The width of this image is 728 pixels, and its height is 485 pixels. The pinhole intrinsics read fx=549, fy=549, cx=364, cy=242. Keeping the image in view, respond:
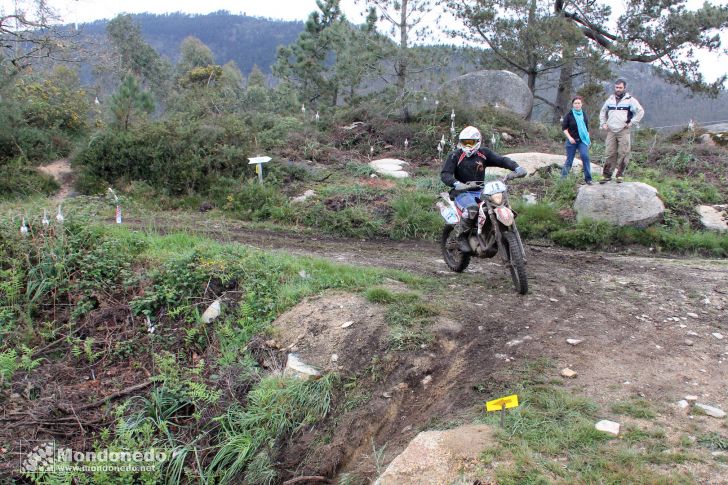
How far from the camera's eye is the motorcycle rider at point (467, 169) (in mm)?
6691

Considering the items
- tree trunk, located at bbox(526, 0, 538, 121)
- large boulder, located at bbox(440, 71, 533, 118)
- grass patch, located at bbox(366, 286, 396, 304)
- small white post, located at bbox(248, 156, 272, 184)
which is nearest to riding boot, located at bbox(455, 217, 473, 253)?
grass patch, located at bbox(366, 286, 396, 304)

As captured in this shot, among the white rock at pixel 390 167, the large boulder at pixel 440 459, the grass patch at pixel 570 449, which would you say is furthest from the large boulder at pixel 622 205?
the large boulder at pixel 440 459

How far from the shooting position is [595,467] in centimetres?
318

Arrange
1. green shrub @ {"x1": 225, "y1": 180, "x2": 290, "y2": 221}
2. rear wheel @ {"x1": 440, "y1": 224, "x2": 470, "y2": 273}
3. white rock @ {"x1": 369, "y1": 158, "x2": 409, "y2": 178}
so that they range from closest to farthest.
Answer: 1. rear wheel @ {"x1": 440, "y1": 224, "x2": 470, "y2": 273}
2. green shrub @ {"x1": 225, "y1": 180, "x2": 290, "y2": 221}
3. white rock @ {"x1": 369, "y1": 158, "x2": 409, "y2": 178}

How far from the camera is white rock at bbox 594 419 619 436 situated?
3.51 meters

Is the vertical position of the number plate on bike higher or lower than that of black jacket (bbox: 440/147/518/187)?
lower

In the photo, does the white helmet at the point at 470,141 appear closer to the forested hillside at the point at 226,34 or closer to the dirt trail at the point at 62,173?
the dirt trail at the point at 62,173

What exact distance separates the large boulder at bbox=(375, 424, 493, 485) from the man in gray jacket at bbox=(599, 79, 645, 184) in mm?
7667

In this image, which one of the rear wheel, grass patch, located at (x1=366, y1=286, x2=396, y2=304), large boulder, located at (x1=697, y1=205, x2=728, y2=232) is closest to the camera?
grass patch, located at (x1=366, y1=286, x2=396, y2=304)

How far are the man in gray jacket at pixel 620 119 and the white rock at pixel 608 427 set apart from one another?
23.7 ft

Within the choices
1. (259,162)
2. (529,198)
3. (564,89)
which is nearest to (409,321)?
(529,198)

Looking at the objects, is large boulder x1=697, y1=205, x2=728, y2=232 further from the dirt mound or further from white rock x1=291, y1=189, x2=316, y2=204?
white rock x1=291, y1=189, x2=316, y2=204

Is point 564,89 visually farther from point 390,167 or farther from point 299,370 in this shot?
point 299,370

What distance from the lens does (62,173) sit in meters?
12.5
